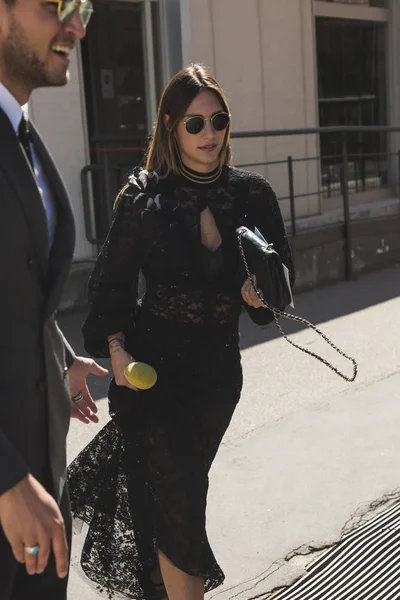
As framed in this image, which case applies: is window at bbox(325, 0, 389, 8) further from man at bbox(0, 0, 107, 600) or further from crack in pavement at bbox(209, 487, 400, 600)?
man at bbox(0, 0, 107, 600)

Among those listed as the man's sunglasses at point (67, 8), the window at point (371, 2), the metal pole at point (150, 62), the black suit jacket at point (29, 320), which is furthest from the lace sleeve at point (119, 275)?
the window at point (371, 2)

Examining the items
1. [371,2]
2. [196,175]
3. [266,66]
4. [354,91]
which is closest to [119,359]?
[196,175]

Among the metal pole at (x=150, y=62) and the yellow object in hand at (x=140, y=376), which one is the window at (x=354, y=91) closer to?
the metal pole at (x=150, y=62)

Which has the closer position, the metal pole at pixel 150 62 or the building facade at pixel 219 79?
the building facade at pixel 219 79

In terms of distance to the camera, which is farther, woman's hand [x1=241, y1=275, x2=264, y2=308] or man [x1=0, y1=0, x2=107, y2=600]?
woman's hand [x1=241, y1=275, x2=264, y2=308]

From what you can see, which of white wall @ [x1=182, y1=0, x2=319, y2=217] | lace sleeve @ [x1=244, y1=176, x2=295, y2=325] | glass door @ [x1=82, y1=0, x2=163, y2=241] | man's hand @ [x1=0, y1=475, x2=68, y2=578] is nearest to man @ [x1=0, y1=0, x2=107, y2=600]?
man's hand @ [x1=0, y1=475, x2=68, y2=578]

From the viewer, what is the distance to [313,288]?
8703 millimetres

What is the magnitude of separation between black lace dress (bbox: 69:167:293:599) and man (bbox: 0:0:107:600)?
0.84 metres

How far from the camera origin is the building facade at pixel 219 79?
305 inches

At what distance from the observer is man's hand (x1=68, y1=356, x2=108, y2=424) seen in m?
2.38

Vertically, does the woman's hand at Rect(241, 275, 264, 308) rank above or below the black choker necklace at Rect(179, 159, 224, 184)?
below

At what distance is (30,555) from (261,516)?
2.41 m

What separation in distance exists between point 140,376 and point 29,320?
0.98 meters

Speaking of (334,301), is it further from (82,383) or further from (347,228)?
(82,383)
